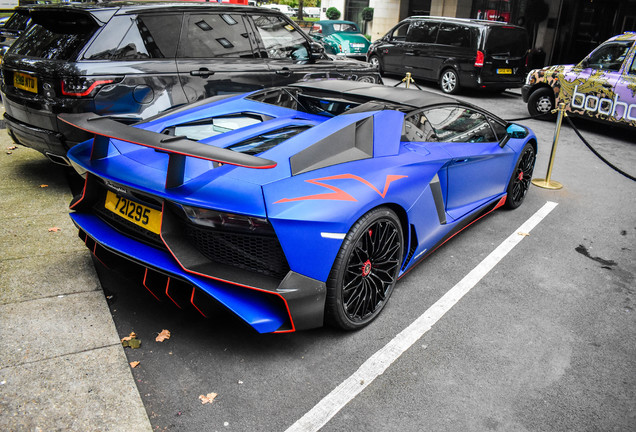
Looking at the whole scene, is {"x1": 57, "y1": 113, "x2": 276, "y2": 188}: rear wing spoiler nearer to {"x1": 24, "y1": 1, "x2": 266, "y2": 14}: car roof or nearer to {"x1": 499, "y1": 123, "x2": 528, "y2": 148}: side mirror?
{"x1": 24, "y1": 1, "x2": 266, "y2": 14}: car roof

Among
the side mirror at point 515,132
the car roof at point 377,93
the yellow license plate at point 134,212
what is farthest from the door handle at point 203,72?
the side mirror at point 515,132

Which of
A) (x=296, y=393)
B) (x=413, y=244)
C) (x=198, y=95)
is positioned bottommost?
(x=296, y=393)

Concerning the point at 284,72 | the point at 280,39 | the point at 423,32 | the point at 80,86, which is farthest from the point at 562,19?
the point at 80,86

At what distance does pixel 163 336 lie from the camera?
2.97 m

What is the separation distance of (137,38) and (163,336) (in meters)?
3.14

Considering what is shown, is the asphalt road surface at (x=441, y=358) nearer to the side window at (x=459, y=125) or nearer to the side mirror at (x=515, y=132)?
the side window at (x=459, y=125)

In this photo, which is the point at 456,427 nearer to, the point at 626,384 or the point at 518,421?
the point at 518,421

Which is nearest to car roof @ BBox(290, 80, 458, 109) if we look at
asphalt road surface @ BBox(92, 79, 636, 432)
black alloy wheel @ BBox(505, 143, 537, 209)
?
asphalt road surface @ BBox(92, 79, 636, 432)

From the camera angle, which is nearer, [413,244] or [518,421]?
[518,421]

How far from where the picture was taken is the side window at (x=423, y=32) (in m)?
13.4

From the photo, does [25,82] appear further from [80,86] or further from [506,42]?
[506,42]

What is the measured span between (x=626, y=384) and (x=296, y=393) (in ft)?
6.04

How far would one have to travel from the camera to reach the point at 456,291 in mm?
3725

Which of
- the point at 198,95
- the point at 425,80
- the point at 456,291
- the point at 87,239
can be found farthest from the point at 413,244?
the point at 425,80
